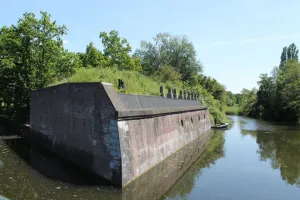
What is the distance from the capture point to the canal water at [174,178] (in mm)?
7590

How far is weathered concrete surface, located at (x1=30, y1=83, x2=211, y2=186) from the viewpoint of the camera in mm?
8305

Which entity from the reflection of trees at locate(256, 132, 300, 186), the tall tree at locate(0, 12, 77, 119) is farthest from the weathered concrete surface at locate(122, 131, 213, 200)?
the tall tree at locate(0, 12, 77, 119)

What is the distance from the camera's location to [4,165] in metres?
10.7

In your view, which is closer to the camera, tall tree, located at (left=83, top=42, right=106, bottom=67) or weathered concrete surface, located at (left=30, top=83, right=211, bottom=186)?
weathered concrete surface, located at (left=30, top=83, right=211, bottom=186)

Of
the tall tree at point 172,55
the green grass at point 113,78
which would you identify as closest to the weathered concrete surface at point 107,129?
the green grass at point 113,78

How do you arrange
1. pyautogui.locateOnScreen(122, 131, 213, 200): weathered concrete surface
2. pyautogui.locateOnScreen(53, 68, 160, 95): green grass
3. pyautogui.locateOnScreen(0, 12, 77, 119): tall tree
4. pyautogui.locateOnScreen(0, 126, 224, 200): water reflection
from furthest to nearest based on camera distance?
pyautogui.locateOnScreen(0, 12, 77, 119): tall tree, pyautogui.locateOnScreen(53, 68, 160, 95): green grass, pyautogui.locateOnScreen(122, 131, 213, 200): weathered concrete surface, pyautogui.locateOnScreen(0, 126, 224, 200): water reflection

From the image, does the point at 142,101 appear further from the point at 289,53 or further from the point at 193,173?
the point at 289,53

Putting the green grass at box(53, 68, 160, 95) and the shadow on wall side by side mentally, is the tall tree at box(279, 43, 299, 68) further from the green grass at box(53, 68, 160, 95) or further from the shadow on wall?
the shadow on wall

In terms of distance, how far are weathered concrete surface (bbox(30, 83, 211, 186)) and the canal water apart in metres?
0.42

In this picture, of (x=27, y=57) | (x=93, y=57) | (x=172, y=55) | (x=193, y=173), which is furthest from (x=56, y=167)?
(x=172, y=55)

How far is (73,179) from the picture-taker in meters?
8.64

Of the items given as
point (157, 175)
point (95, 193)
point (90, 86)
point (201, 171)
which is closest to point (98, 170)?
point (95, 193)

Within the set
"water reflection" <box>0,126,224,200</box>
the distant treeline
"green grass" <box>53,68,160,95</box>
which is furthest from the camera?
the distant treeline

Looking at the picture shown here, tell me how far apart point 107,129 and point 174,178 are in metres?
2.99
